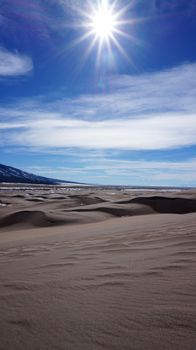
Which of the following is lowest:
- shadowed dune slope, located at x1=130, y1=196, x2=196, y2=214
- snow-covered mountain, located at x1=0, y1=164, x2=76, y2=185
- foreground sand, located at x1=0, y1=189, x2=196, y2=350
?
foreground sand, located at x1=0, y1=189, x2=196, y2=350

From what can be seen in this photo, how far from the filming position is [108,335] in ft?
6.63

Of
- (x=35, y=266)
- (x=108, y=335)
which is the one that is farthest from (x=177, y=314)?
(x=35, y=266)

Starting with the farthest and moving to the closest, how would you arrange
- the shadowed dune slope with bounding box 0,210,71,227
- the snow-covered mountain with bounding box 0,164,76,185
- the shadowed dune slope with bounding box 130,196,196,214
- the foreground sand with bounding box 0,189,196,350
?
the snow-covered mountain with bounding box 0,164,76,185
the shadowed dune slope with bounding box 130,196,196,214
the shadowed dune slope with bounding box 0,210,71,227
the foreground sand with bounding box 0,189,196,350

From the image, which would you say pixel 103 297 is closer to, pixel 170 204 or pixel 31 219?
pixel 31 219

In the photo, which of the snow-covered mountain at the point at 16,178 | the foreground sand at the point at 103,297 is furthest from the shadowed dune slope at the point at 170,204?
the snow-covered mountain at the point at 16,178

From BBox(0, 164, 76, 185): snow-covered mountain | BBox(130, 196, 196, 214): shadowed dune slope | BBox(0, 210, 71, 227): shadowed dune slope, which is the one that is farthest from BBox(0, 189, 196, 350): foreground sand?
BBox(0, 164, 76, 185): snow-covered mountain

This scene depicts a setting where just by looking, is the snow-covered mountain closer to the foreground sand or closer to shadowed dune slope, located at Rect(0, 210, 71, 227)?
shadowed dune slope, located at Rect(0, 210, 71, 227)

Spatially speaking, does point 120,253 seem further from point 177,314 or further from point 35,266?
point 177,314

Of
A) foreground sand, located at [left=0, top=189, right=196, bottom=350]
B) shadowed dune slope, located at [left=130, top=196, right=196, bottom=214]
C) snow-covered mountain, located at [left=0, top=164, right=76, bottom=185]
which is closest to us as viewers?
foreground sand, located at [left=0, top=189, right=196, bottom=350]

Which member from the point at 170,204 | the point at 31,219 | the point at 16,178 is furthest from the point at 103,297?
A: the point at 16,178

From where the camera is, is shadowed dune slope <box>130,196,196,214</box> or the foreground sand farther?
shadowed dune slope <box>130,196,196,214</box>

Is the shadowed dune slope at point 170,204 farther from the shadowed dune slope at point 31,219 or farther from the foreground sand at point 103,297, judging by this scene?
the foreground sand at point 103,297

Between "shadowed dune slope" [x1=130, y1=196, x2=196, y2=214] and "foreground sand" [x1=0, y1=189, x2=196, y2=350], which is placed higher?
"shadowed dune slope" [x1=130, y1=196, x2=196, y2=214]

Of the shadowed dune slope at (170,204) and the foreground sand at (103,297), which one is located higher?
the shadowed dune slope at (170,204)
